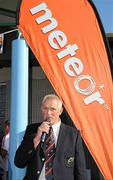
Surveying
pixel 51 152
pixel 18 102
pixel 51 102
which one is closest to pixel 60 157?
pixel 51 152

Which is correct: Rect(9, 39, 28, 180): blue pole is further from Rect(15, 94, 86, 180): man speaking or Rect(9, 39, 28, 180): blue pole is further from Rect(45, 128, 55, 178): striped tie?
Rect(45, 128, 55, 178): striped tie

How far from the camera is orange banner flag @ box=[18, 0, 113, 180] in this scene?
4.00 metres

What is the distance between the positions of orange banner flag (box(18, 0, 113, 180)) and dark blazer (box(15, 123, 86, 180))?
0.89 meters

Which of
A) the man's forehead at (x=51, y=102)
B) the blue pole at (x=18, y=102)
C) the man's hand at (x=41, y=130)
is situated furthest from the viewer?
the blue pole at (x=18, y=102)

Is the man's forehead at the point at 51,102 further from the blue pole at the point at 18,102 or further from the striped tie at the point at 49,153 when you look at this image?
the blue pole at the point at 18,102

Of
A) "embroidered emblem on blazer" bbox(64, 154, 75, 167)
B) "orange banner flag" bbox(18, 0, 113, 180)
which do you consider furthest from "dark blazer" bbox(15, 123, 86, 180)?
"orange banner flag" bbox(18, 0, 113, 180)

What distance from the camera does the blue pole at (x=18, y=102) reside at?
3.99 metres

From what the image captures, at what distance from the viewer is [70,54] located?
4.07 meters

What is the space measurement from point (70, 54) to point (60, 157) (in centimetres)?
139

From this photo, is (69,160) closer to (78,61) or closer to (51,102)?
(51,102)

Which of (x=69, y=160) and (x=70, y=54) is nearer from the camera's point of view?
(x=69, y=160)

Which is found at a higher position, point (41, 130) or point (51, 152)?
point (41, 130)

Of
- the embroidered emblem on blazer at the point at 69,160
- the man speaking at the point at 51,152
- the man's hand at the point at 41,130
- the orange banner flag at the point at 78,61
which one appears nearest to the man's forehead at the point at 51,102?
the man speaking at the point at 51,152

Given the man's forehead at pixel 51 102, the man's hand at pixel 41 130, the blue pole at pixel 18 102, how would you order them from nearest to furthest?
the man's hand at pixel 41 130 < the man's forehead at pixel 51 102 < the blue pole at pixel 18 102
